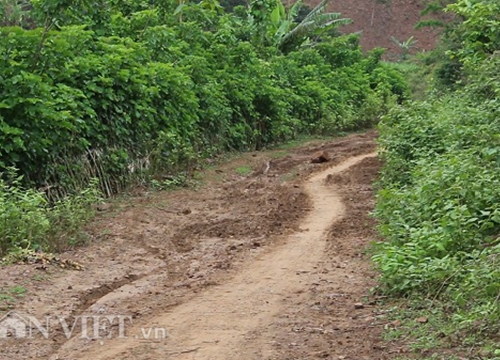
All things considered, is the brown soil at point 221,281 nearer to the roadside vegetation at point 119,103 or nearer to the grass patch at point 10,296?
the grass patch at point 10,296

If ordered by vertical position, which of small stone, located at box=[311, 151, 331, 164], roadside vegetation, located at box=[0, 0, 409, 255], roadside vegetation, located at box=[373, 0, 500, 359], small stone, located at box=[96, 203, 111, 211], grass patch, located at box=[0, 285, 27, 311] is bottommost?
small stone, located at box=[311, 151, 331, 164]

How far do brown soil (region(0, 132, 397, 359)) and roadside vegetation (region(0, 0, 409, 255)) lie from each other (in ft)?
2.53

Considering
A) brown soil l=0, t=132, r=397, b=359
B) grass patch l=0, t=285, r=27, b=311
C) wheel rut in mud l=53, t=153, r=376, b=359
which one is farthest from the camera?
grass patch l=0, t=285, r=27, b=311

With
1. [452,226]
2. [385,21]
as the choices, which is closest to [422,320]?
[452,226]

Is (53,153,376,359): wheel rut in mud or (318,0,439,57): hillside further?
(318,0,439,57): hillside

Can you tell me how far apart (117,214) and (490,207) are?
5.73 m

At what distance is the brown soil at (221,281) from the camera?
4953 mm

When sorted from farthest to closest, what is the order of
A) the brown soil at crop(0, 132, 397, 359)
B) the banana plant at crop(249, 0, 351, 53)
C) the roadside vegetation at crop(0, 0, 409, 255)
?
the banana plant at crop(249, 0, 351, 53), the roadside vegetation at crop(0, 0, 409, 255), the brown soil at crop(0, 132, 397, 359)

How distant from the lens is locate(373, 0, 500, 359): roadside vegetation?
4576mm

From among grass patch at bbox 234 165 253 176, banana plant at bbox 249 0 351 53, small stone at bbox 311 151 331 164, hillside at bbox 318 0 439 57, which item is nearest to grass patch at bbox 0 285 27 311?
grass patch at bbox 234 165 253 176

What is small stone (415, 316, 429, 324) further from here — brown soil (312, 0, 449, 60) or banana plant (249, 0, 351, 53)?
brown soil (312, 0, 449, 60)

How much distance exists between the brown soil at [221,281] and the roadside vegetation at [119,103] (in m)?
0.77

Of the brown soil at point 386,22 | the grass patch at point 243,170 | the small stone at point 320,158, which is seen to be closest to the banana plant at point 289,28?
the small stone at point 320,158

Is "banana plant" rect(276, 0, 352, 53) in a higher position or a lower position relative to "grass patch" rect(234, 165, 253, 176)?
higher
